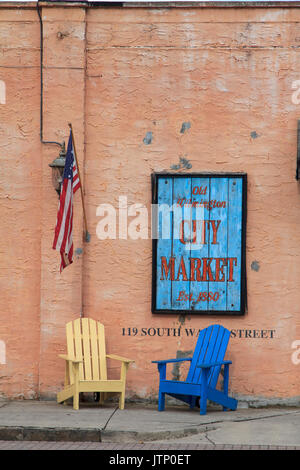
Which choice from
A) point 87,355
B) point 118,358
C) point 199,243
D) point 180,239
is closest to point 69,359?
point 87,355

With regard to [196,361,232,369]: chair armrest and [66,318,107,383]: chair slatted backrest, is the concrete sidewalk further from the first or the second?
[196,361,232,369]: chair armrest

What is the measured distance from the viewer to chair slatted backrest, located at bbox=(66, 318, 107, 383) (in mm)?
8609

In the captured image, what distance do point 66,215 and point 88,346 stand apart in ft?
5.36

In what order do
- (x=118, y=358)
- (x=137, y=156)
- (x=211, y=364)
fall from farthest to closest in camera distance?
(x=137, y=156)
(x=118, y=358)
(x=211, y=364)

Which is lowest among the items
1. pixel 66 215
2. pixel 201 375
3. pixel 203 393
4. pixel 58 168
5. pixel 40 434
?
pixel 40 434

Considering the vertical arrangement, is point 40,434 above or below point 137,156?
below

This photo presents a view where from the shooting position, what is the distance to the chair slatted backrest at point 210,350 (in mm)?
8461

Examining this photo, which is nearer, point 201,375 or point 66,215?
Answer: point 201,375

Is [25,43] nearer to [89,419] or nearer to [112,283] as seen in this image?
[112,283]

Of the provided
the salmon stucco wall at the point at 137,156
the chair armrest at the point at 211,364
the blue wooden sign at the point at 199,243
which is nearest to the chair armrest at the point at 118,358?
the salmon stucco wall at the point at 137,156

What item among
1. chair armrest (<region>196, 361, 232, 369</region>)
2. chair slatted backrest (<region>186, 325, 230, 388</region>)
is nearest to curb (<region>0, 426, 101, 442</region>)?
chair armrest (<region>196, 361, 232, 369</region>)

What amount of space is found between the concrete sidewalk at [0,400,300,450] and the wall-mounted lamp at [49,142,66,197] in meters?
2.64

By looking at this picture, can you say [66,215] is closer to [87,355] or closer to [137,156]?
[137,156]

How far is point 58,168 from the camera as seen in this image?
345 inches
